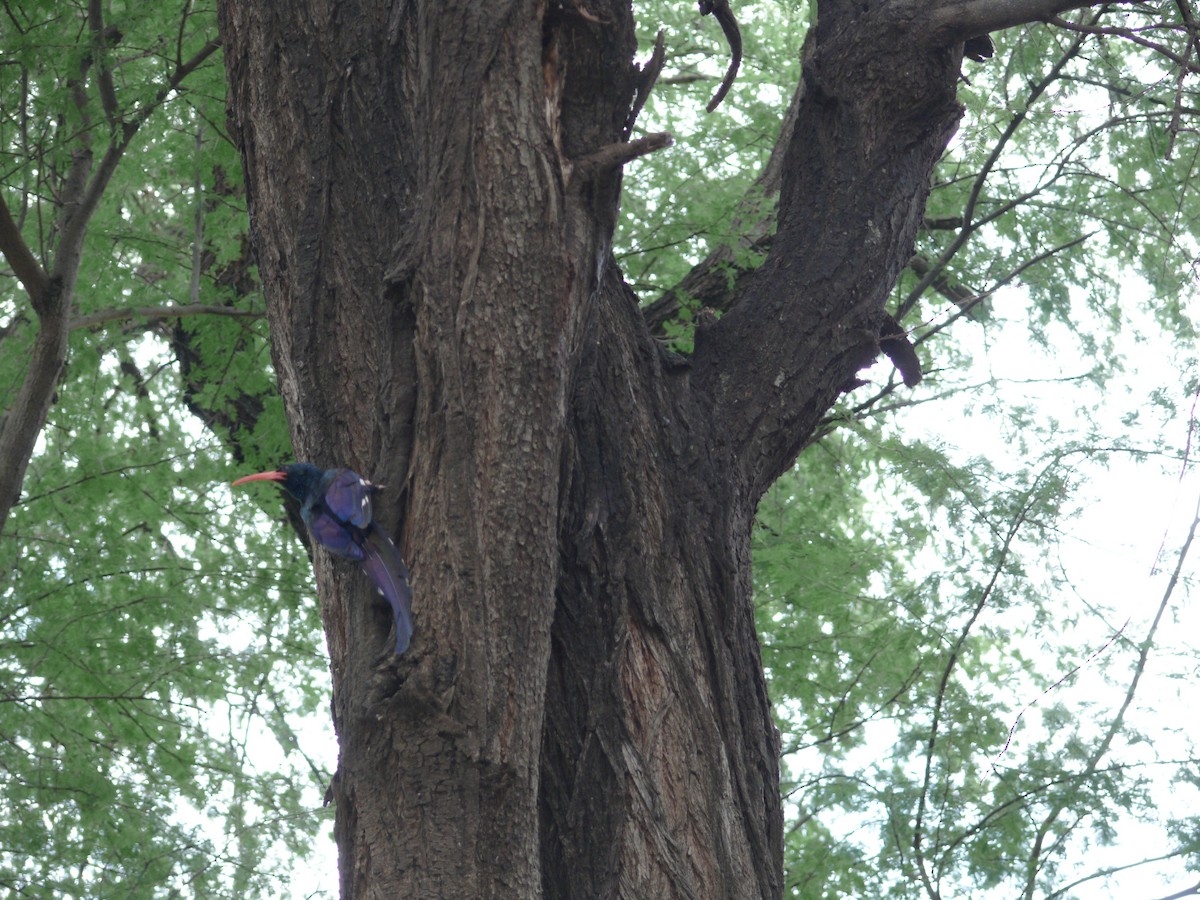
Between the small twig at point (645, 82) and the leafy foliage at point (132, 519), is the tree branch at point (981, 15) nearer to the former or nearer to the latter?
the small twig at point (645, 82)

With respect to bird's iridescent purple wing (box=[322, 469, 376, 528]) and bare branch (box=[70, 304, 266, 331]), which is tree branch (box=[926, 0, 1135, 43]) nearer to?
bird's iridescent purple wing (box=[322, 469, 376, 528])

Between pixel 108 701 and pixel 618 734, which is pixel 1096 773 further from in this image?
pixel 108 701

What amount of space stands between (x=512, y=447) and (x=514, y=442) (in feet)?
0.03

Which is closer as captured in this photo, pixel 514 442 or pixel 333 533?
pixel 514 442

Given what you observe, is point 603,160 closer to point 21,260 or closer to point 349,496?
point 349,496

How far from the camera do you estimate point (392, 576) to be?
2.46 metres

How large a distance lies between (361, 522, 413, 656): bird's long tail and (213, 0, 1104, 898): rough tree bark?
0.12 ft

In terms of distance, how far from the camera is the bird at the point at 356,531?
95.4 inches

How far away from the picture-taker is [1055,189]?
6.54 m

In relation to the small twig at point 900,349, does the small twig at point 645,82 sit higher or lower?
lower

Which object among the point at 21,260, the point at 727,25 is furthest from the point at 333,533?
the point at 21,260

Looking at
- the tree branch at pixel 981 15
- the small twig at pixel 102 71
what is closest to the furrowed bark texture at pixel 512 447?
the tree branch at pixel 981 15

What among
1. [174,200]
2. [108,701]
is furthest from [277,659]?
[174,200]

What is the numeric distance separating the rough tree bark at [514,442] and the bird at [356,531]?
41 millimetres
